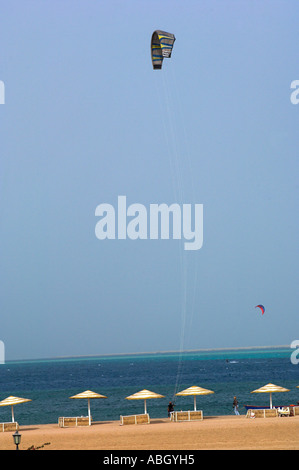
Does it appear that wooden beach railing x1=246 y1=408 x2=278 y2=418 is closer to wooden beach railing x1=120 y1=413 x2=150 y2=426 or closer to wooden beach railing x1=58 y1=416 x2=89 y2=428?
wooden beach railing x1=120 y1=413 x2=150 y2=426

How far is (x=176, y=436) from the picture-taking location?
25969 millimetres

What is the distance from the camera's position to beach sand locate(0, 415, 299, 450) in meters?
23.5

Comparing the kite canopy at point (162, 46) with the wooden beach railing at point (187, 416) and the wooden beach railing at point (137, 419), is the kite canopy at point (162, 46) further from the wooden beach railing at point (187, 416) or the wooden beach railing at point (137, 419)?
the wooden beach railing at point (137, 419)

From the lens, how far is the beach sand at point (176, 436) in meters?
23.5

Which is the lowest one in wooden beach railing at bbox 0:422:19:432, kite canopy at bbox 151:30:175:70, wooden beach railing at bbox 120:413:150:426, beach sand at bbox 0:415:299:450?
wooden beach railing at bbox 0:422:19:432

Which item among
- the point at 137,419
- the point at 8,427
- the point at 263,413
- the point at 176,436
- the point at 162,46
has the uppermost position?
the point at 162,46

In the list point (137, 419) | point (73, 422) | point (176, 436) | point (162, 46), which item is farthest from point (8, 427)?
point (162, 46)

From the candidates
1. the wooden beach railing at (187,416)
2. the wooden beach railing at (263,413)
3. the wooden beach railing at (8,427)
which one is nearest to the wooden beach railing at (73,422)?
the wooden beach railing at (8,427)

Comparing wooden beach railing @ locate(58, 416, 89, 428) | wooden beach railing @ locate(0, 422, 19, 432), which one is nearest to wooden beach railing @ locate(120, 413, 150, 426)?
wooden beach railing @ locate(58, 416, 89, 428)

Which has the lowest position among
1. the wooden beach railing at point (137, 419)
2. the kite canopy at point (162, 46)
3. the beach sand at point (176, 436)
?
the wooden beach railing at point (137, 419)

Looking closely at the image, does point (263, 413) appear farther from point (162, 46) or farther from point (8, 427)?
point (162, 46)

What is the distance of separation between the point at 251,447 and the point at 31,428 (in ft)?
45.0
